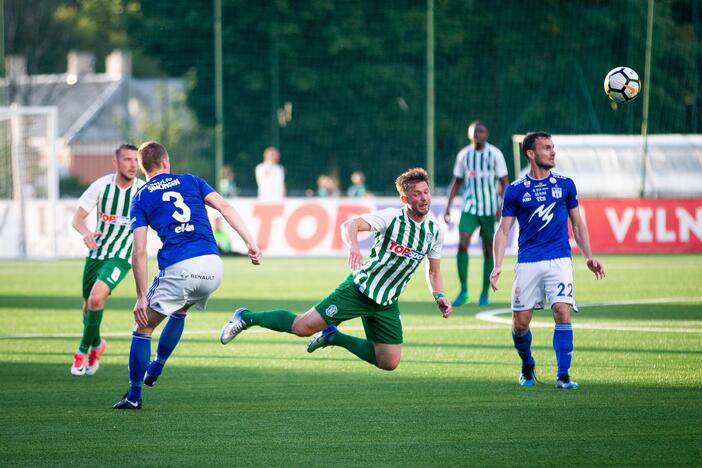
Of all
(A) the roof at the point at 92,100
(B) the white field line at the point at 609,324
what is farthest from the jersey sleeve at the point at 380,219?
(A) the roof at the point at 92,100

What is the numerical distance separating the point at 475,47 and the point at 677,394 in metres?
25.3

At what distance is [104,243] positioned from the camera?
10.9m

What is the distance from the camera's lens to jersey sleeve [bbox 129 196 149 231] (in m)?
8.62

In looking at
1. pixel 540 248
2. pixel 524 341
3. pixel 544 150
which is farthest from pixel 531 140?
pixel 524 341

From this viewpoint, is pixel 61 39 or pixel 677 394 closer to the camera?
pixel 677 394

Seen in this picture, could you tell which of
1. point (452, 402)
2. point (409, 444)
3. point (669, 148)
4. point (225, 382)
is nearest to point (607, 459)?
point (409, 444)

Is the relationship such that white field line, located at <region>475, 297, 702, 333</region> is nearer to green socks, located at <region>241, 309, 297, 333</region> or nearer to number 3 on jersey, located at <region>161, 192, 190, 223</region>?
green socks, located at <region>241, 309, 297, 333</region>

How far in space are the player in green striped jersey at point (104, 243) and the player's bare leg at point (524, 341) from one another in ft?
12.7

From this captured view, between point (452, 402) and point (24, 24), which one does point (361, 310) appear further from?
point (24, 24)

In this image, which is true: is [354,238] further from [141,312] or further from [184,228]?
[141,312]

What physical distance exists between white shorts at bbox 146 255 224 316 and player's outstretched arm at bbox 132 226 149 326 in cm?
15

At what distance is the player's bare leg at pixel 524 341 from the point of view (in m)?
9.55

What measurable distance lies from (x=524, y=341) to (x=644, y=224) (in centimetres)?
1728

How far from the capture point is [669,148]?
28.7 meters
